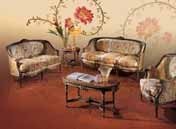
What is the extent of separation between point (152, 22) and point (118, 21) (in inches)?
30.9

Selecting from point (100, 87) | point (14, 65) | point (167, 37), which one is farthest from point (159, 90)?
point (14, 65)

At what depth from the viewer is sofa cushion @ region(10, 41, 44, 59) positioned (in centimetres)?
906

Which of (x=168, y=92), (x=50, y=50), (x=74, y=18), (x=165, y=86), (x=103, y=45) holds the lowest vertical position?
(x=168, y=92)

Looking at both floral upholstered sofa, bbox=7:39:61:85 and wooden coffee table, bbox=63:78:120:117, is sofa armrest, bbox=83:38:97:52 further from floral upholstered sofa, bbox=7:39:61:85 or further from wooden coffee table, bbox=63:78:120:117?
wooden coffee table, bbox=63:78:120:117

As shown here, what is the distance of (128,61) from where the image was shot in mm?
8812

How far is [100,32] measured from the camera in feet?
32.1

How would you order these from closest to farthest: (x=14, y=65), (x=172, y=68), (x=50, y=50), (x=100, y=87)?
(x=100, y=87) < (x=172, y=68) < (x=14, y=65) < (x=50, y=50)

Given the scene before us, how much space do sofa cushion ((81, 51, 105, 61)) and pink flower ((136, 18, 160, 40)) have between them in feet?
3.32

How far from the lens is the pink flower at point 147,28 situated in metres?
9.38

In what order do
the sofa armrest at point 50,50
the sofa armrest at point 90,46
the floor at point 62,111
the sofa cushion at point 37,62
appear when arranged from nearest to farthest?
1. the floor at point 62,111
2. the sofa cushion at point 37,62
3. the sofa armrest at point 50,50
4. the sofa armrest at point 90,46

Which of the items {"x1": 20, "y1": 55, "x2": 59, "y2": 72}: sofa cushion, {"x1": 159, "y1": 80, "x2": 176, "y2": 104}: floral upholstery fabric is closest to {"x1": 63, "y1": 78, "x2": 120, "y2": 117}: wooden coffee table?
{"x1": 159, "y1": 80, "x2": 176, "y2": 104}: floral upholstery fabric

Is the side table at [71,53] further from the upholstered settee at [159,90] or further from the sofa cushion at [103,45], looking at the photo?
the upholstered settee at [159,90]

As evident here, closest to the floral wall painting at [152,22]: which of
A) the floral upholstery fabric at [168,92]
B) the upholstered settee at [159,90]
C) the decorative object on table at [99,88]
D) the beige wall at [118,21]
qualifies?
the beige wall at [118,21]

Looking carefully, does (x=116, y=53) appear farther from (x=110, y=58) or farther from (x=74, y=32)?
(x=74, y=32)
